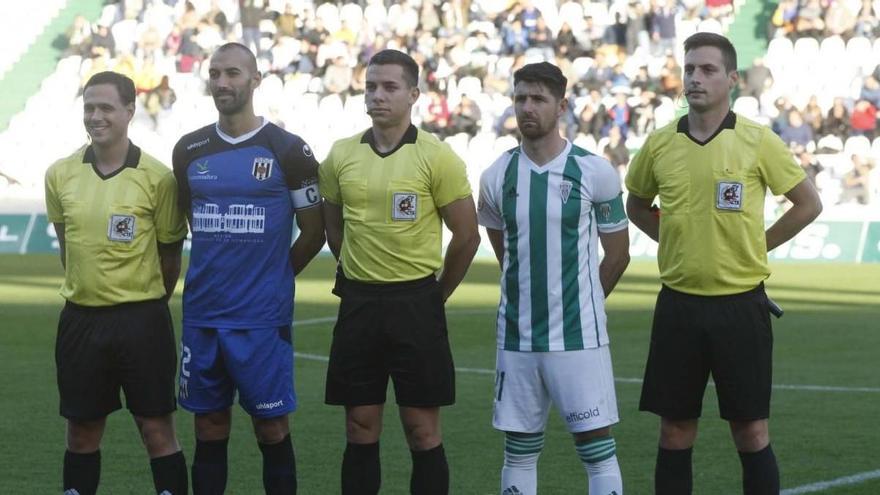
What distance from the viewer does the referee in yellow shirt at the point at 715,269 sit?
6332 millimetres

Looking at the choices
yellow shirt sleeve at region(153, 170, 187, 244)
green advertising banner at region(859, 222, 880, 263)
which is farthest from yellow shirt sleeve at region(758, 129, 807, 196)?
green advertising banner at region(859, 222, 880, 263)

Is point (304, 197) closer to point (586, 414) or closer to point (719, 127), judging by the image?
point (586, 414)

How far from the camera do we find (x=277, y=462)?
21.6ft

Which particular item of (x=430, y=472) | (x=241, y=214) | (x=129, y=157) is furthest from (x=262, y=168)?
(x=430, y=472)

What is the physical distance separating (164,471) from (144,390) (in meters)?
0.33

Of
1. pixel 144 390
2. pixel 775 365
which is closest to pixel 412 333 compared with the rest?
pixel 144 390

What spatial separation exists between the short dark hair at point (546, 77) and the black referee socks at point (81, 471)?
225 cm

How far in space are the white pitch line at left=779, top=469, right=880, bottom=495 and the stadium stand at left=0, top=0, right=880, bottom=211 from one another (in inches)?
642

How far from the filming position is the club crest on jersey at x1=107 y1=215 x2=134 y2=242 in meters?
6.36

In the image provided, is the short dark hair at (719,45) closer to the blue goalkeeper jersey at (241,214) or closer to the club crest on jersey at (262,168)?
the blue goalkeeper jersey at (241,214)

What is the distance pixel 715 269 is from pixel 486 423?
3535mm

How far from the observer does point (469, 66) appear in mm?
28250

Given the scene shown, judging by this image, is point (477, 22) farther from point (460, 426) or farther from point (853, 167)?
point (460, 426)

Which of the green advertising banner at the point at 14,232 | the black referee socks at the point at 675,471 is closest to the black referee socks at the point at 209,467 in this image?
the black referee socks at the point at 675,471
